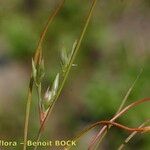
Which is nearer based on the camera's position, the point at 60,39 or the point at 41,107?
the point at 41,107

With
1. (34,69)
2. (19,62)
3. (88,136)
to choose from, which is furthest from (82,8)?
(34,69)

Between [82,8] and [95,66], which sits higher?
[82,8]

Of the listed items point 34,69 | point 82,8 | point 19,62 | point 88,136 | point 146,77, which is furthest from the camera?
point 82,8

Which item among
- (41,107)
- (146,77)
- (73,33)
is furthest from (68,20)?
(41,107)

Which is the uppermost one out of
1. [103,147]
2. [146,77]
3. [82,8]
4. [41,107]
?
[41,107]

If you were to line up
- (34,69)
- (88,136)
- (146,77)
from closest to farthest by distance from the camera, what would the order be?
(34,69) < (88,136) < (146,77)

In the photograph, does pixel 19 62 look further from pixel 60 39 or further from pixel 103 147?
pixel 103 147
